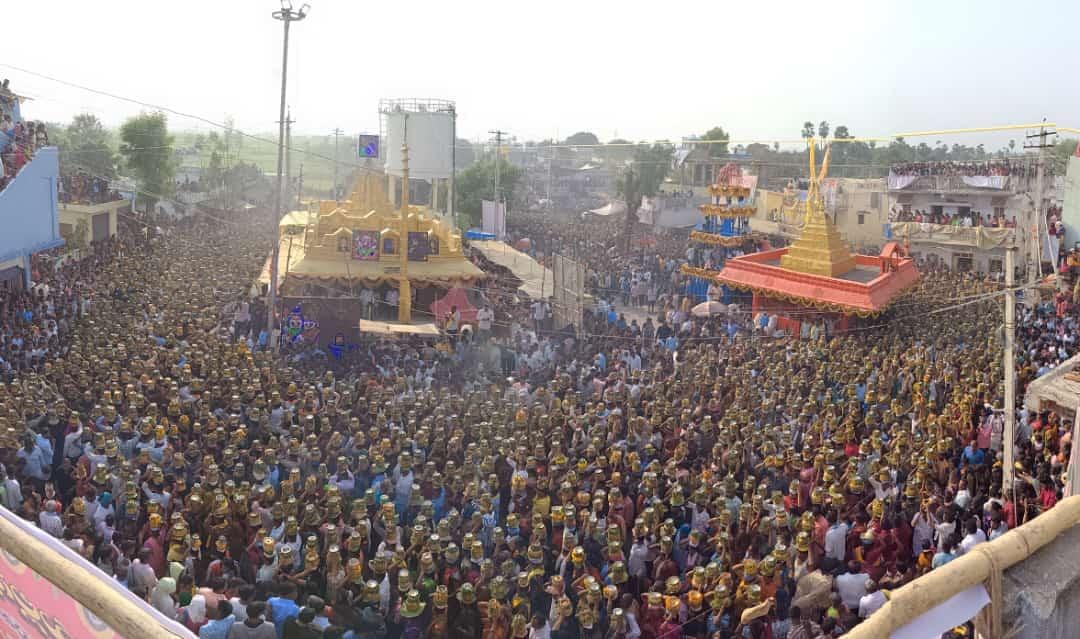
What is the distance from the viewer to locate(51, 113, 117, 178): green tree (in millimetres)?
44891

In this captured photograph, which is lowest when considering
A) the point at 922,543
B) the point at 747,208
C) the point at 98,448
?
the point at 922,543

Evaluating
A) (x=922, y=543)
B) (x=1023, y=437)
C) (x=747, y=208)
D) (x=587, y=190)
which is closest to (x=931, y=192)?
(x=747, y=208)

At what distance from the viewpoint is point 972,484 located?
410 inches

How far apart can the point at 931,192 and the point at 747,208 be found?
10220mm

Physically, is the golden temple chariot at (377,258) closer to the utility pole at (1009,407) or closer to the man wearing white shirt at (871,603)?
the utility pole at (1009,407)

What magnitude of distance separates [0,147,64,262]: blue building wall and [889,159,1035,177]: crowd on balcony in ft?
101

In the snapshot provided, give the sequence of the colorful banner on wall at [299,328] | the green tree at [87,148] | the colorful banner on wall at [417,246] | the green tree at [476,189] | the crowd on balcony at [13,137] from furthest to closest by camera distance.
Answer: the green tree at [476,189] → the green tree at [87,148] → the colorful banner on wall at [417,246] → the crowd on balcony at [13,137] → the colorful banner on wall at [299,328]

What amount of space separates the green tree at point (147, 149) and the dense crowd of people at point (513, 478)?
3151 centimetres

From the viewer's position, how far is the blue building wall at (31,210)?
1900cm

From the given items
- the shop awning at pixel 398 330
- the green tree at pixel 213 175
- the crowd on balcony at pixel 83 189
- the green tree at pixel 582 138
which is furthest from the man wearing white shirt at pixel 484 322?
the green tree at pixel 582 138

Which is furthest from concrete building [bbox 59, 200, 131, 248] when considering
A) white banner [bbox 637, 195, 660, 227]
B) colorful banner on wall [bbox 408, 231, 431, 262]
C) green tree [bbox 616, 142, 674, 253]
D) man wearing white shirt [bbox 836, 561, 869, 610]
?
white banner [bbox 637, 195, 660, 227]

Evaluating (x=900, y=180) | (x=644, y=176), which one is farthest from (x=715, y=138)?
(x=900, y=180)

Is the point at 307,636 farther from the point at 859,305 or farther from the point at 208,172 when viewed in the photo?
the point at 208,172

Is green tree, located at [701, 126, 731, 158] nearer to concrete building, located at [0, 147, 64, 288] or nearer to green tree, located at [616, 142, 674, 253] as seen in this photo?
green tree, located at [616, 142, 674, 253]
